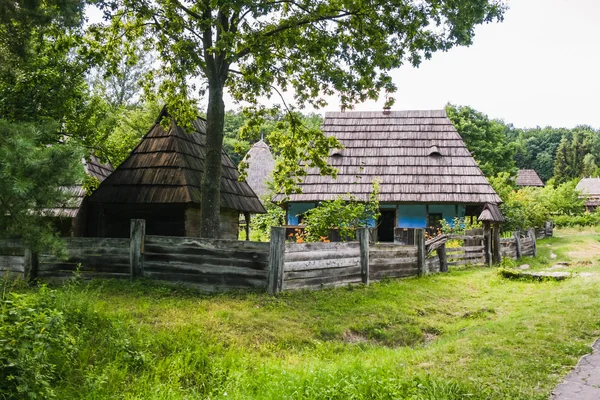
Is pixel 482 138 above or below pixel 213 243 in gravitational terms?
above

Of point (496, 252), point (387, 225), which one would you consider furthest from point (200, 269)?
point (387, 225)

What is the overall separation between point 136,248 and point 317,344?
14.0 feet

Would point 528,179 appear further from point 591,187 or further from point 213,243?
point 213,243

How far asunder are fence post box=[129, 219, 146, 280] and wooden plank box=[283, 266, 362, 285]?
278 cm

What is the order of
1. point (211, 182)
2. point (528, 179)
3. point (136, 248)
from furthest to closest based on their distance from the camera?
point (528, 179), point (211, 182), point (136, 248)

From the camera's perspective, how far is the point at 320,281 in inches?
363

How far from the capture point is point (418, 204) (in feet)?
69.7

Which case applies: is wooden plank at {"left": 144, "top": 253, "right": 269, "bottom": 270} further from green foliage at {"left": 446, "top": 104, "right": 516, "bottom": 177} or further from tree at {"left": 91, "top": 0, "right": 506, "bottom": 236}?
green foliage at {"left": 446, "top": 104, "right": 516, "bottom": 177}

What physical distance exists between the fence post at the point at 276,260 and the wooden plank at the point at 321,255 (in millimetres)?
234

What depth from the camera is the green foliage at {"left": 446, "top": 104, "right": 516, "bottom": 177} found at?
117 ft

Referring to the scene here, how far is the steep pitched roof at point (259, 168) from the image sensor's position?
39.5 metres

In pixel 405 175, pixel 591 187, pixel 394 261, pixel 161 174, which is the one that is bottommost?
pixel 394 261

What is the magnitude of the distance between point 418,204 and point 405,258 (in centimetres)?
1007

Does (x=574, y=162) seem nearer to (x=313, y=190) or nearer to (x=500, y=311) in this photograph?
(x=313, y=190)
